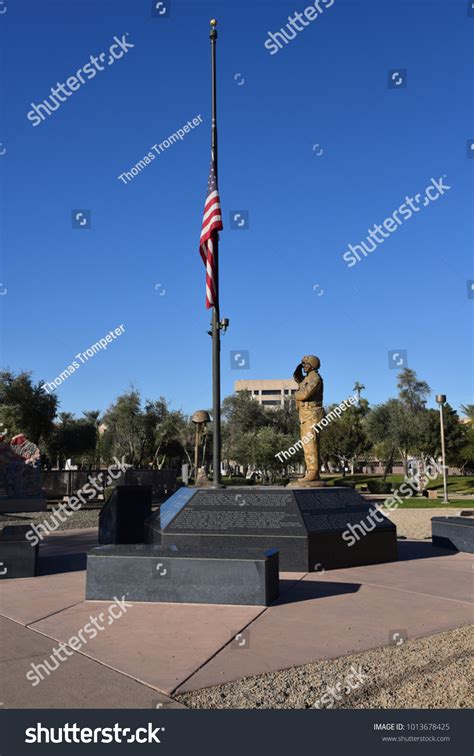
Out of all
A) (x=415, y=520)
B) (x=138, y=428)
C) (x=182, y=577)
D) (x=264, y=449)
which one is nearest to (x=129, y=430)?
(x=138, y=428)

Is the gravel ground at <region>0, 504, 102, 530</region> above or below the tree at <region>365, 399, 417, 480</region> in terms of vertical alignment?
below

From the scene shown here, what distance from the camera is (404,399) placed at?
64688mm

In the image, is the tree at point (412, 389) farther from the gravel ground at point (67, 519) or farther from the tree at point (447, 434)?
the gravel ground at point (67, 519)

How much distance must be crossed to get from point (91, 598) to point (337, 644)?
11.2ft

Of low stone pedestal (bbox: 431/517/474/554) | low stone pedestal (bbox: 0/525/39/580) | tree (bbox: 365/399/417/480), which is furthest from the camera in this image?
tree (bbox: 365/399/417/480)

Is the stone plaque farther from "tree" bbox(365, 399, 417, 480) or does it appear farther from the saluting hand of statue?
"tree" bbox(365, 399, 417, 480)

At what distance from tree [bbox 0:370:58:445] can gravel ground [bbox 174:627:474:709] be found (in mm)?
35954

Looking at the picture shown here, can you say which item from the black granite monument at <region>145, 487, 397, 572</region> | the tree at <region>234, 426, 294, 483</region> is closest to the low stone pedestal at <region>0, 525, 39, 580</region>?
the black granite monument at <region>145, 487, 397, 572</region>

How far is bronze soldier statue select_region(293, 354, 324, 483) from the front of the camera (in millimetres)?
11758

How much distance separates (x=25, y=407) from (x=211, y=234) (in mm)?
30818

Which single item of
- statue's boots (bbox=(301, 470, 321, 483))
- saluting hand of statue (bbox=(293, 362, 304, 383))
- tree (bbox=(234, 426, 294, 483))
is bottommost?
statue's boots (bbox=(301, 470, 321, 483))

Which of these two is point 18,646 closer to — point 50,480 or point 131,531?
point 131,531

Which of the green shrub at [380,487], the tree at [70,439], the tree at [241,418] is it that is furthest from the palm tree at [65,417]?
the green shrub at [380,487]
